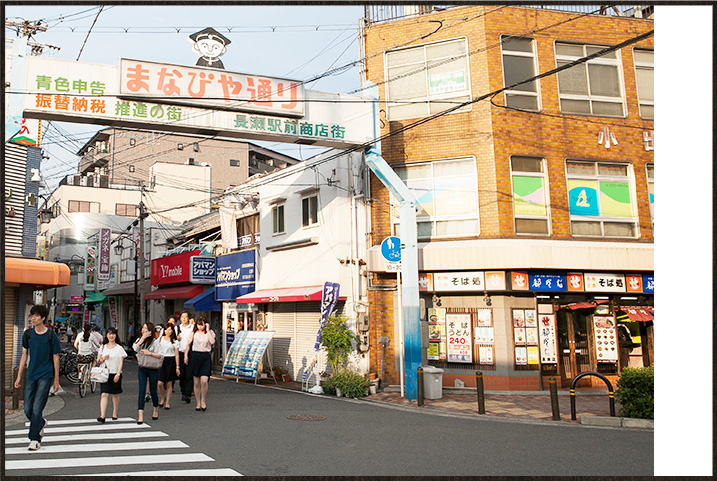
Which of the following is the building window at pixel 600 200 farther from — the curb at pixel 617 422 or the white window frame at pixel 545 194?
the curb at pixel 617 422

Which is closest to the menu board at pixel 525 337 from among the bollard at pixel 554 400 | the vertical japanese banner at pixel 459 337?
the vertical japanese banner at pixel 459 337

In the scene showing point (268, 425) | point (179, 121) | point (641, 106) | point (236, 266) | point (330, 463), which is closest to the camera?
point (330, 463)

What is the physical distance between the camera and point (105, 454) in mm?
8000

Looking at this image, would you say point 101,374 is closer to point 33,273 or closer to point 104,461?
point 104,461

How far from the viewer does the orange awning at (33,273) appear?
1414 centimetres

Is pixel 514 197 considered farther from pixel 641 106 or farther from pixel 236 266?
pixel 236 266

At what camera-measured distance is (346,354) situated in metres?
16.1

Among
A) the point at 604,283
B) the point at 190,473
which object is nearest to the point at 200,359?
the point at 190,473

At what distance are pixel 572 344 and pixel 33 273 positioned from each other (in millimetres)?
14455


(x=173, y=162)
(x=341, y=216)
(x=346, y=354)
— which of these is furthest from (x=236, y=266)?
(x=173, y=162)

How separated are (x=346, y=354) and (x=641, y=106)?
458 inches

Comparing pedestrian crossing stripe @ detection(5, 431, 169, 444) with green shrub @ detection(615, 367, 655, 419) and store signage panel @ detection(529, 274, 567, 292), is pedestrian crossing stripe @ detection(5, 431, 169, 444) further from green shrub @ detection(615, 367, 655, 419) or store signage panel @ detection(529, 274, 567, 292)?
store signage panel @ detection(529, 274, 567, 292)

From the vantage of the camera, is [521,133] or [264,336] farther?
[264,336]

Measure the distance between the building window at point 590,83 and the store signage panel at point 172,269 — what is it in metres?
17.1
